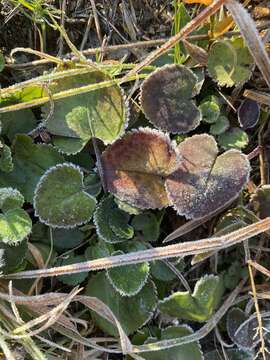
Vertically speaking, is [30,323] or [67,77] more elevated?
[67,77]

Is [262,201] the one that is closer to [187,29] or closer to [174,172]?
[174,172]

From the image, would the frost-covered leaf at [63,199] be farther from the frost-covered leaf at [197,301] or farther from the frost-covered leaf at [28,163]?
the frost-covered leaf at [197,301]

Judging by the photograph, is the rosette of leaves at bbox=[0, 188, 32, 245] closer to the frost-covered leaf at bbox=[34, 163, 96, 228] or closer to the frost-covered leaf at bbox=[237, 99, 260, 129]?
the frost-covered leaf at bbox=[34, 163, 96, 228]

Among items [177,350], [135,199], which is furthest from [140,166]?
[177,350]

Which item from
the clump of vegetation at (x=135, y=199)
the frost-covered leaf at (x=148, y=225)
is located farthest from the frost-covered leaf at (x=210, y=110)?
the frost-covered leaf at (x=148, y=225)

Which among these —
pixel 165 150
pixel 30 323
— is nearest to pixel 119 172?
pixel 165 150

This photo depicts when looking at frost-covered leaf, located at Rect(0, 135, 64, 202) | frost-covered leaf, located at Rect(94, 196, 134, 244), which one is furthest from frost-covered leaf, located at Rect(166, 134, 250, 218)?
frost-covered leaf, located at Rect(0, 135, 64, 202)

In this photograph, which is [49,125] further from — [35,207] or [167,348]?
[167,348]

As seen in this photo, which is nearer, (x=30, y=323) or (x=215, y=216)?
(x=30, y=323)
